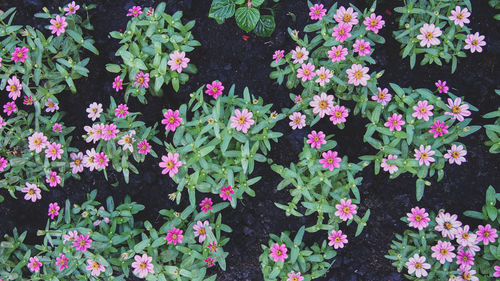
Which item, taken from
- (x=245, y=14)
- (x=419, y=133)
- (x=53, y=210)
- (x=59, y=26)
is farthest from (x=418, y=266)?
(x=59, y=26)

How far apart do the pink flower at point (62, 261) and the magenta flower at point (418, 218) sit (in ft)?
7.64

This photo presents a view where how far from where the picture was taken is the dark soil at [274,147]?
296cm

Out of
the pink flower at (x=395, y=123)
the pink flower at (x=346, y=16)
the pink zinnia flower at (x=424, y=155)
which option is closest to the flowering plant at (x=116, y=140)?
the pink flower at (x=346, y=16)

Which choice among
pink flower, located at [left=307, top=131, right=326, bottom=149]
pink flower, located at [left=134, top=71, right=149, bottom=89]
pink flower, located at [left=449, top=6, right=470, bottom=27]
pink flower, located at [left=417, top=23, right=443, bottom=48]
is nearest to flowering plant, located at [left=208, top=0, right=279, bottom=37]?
pink flower, located at [left=134, top=71, right=149, bottom=89]

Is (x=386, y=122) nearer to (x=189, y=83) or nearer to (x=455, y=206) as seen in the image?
(x=455, y=206)

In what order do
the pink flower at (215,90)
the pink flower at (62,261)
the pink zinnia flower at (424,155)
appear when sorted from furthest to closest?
1. the pink flower at (215,90)
2. the pink flower at (62,261)
3. the pink zinnia flower at (424,155)

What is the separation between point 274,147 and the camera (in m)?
3.05

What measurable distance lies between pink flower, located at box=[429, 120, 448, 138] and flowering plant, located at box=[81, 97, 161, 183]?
1.86 metres

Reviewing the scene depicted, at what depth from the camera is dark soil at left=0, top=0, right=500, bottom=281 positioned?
2.96m

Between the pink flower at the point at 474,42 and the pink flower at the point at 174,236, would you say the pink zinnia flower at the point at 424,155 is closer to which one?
the pink flower at the point at 474,42

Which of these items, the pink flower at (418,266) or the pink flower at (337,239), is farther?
the pink flower at (337,239)

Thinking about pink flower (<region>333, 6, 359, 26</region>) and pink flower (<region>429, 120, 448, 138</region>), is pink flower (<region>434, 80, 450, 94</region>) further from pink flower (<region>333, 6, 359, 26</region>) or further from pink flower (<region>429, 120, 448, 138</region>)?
pink flower (<region>333, 6, 359, 26</region>)

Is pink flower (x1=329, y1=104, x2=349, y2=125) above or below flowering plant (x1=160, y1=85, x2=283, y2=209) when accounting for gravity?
above

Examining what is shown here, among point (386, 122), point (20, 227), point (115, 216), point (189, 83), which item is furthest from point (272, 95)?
point (20, 227)
